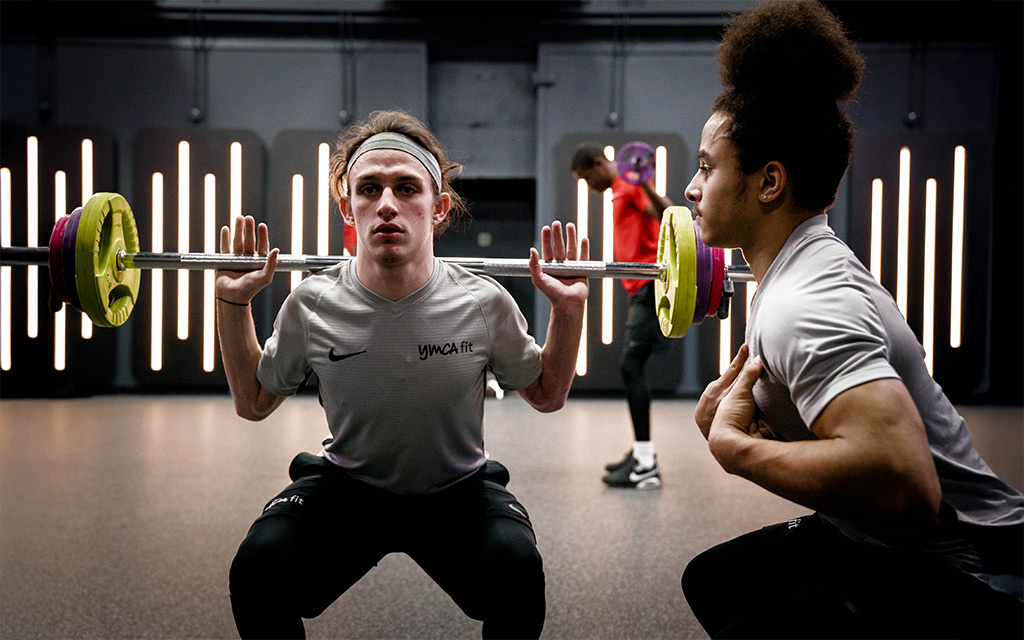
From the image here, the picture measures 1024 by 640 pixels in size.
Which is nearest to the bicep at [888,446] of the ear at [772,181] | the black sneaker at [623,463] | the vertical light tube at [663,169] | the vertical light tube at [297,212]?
the ear at [772,181]

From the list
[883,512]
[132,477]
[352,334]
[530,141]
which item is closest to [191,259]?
[352,334]

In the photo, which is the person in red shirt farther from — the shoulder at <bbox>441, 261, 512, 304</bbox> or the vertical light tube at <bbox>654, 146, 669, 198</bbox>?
the vertical light tube at <bbox>654, 146, 669, 198</bbox>

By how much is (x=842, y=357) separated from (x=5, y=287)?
611cm

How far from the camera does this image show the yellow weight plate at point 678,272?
153 cm

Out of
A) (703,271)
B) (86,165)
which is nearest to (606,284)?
(703,271)

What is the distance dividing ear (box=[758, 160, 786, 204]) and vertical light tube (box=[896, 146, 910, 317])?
4.94 meters

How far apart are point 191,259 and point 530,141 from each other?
4.43 metres

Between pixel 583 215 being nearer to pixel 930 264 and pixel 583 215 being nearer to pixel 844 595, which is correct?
pixel 930 264

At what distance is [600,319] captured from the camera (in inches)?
215

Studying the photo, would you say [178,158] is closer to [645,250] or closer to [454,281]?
[645,250]

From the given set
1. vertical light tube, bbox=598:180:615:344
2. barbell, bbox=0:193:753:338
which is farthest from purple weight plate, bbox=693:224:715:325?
vertical light tube, bbox=598:180:615:344

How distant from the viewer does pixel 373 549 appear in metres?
1.39

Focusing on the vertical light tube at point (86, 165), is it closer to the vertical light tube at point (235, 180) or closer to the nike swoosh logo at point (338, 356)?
the vertical light tube at point (235, 180)

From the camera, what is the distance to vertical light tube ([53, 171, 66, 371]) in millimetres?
5336
